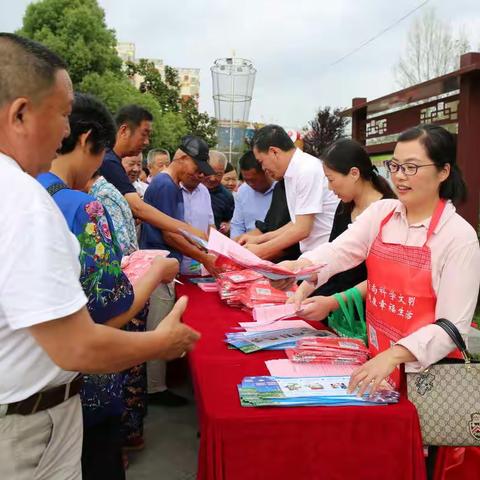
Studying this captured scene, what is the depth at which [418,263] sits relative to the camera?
1526mm

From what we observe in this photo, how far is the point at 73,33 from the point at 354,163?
1939 cm

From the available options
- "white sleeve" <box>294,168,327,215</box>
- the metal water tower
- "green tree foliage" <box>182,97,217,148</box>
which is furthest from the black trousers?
"green tree foliage" <box>182,97,217,148</box>

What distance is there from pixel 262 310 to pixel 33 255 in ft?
5.37

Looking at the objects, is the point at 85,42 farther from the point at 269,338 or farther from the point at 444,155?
the point at 444,155

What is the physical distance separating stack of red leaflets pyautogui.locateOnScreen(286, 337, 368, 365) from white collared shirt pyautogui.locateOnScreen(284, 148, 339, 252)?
1.31 meters

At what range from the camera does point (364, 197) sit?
2318 mm

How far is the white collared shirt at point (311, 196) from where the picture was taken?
9.70ft

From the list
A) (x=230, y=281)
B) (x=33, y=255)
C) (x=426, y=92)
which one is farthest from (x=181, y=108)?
(x=33, y=255)

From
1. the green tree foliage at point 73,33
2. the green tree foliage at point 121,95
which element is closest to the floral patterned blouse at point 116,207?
the green tree foliage at point 121,95

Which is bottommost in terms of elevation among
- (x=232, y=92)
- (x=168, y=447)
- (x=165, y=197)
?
(x=168, y=447)

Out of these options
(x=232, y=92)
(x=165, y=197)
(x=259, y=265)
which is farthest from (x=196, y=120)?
(x=259, y=265)

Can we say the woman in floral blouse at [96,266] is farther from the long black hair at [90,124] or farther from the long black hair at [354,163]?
the long black hair at [354,163]

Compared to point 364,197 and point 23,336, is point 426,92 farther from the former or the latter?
point 23,336

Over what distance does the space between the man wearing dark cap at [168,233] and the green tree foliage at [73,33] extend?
16.9 meters
